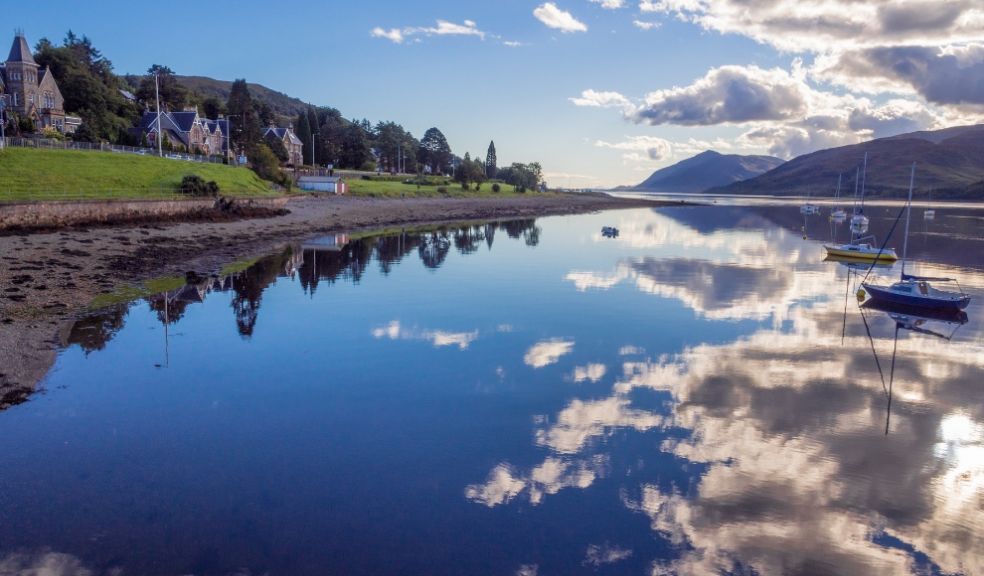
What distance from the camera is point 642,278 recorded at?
3894 cm

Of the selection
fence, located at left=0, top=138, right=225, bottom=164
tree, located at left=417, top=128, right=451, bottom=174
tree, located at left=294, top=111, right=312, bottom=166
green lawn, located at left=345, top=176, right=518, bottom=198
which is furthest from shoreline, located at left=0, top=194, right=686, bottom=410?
tree, located at left=417, top=128, right=451, bottom=174

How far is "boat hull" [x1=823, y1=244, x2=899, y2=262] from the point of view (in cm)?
4833

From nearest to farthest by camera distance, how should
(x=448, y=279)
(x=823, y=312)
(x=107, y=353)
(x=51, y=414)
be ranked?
1. (x=51, y=414)
2. (x=107, y=353)
3. (x=823, y=312)
4. (x=448, y=279)

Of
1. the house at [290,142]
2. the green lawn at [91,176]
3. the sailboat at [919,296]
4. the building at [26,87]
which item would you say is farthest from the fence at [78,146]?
the sailboat at [919,296]

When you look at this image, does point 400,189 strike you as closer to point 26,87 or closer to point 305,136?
point 305,136

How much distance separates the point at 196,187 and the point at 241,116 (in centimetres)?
7121

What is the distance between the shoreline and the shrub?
18.2 ft

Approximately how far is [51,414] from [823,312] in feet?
97.2

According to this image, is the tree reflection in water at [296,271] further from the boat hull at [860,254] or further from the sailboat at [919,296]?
the sailboat at [919,296]

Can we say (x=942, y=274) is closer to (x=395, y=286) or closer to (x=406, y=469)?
(x=395, y=286)

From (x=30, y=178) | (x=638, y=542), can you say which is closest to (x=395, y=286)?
(x=638, y=542)

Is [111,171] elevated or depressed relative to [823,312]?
elevated

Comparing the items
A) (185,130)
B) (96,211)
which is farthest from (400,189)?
(96,211)

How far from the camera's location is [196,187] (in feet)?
191
